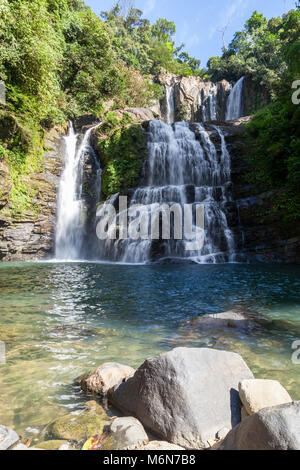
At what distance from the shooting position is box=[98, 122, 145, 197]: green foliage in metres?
18.3

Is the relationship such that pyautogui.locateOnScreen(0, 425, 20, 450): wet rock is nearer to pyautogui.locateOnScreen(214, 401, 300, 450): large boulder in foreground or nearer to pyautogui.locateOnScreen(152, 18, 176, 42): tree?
pyautogui.locateOnScreen(214, 401, 300, 450): large boulder in foreground

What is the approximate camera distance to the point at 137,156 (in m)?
18.9

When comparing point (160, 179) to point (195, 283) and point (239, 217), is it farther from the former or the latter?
point (195, 283)

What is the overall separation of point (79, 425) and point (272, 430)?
60.4 inches

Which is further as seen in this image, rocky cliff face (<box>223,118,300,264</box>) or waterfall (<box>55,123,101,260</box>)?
waterfall (<box>55,123,101,260</box>)

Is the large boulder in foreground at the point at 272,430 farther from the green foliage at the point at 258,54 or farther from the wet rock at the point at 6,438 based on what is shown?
the green foliage at the point at 258,54

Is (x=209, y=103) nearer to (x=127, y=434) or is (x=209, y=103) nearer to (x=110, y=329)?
(x=110, y=329)

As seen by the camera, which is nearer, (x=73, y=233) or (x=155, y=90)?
(x=73, y=233)

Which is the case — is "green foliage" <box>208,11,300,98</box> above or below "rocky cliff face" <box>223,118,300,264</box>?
above

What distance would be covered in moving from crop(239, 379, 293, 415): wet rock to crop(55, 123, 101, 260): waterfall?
16.1m

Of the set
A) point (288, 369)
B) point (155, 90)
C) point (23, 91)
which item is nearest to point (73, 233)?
point (23, 91)

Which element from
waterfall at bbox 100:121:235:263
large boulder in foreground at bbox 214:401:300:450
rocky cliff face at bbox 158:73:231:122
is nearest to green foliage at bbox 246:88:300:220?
waterfall at bbox 100:121:235:263

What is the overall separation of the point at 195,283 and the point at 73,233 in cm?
1133
